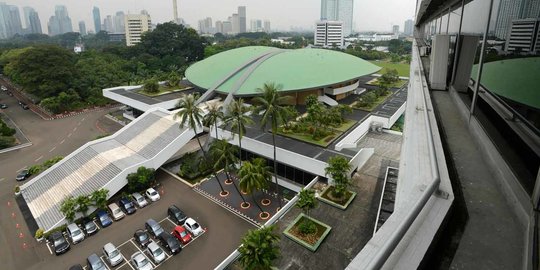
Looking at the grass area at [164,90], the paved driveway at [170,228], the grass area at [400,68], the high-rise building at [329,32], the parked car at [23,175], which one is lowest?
the paved driveway at [170,228]

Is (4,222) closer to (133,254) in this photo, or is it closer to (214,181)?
(133,254)

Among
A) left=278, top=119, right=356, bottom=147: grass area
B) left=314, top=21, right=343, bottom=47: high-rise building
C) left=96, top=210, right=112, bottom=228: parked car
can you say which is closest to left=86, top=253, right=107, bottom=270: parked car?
left=96, top=210, right=112, bottom=228: parked car

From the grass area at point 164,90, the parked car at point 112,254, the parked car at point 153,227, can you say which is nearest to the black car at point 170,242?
the parked car at point 153,227

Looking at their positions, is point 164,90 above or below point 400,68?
below

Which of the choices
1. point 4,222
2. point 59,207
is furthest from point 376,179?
point 4,222

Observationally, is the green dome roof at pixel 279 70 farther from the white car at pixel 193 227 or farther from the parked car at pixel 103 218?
the parked car at pixel 103 218

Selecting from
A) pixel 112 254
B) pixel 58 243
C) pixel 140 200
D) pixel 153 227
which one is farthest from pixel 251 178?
pixel 58 243

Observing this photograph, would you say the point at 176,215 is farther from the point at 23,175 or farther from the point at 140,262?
the point at 23,175
